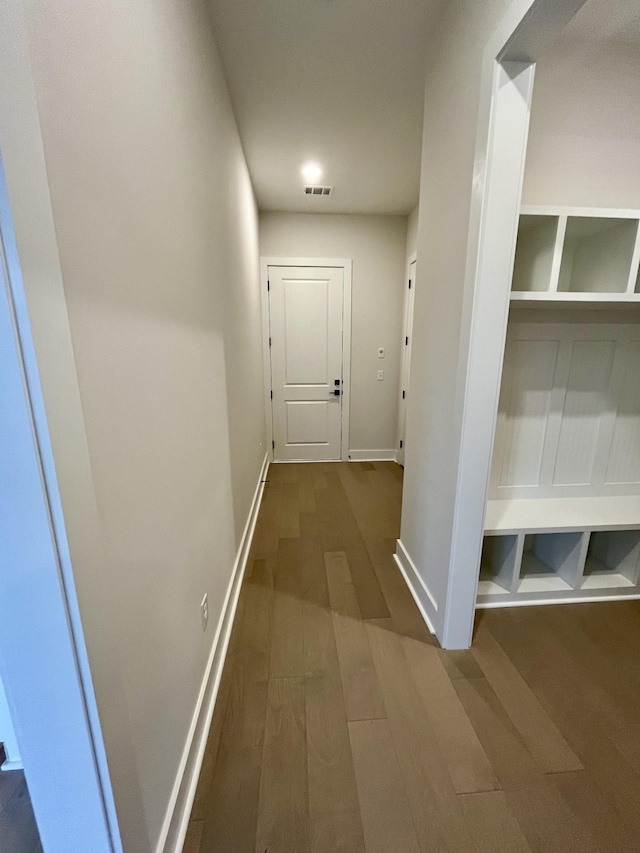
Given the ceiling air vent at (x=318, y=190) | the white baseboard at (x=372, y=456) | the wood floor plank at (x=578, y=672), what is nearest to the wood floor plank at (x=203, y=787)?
the wood floor plank at (x=578, y=672)

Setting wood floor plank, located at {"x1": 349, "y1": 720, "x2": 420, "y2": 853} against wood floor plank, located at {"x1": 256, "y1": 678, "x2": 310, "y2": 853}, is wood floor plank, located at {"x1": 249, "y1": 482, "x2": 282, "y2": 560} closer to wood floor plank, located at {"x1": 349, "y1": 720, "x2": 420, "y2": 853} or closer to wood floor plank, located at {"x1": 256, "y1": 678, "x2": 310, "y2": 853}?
wood floor plank, located at {"x1": 256, "y1": 678, "x2": 310, "y2": 853}

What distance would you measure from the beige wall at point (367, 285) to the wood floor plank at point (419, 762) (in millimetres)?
2808

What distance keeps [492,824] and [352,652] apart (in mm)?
701

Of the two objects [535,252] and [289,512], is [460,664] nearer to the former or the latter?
[289,512]

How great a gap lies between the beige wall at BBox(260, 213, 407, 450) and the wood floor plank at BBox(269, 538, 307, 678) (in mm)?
2077

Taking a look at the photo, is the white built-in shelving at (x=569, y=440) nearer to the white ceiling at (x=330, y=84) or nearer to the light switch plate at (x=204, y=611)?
the white ceiling at (x=330, y=84)

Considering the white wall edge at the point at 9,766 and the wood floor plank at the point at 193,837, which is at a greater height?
the white wall edge at the point at 9,766

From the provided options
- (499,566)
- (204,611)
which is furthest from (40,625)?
(499,566)

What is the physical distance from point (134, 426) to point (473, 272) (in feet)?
4.08

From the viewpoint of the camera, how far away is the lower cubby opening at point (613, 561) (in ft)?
6.39

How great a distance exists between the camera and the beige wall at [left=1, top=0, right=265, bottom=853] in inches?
21.1

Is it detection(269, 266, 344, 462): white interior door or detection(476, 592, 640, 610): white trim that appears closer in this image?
detection(476, 592, 640, 610): white trim

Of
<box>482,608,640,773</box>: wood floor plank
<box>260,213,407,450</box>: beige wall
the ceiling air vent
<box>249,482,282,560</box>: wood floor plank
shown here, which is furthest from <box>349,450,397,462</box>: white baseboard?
the ceiling air vent

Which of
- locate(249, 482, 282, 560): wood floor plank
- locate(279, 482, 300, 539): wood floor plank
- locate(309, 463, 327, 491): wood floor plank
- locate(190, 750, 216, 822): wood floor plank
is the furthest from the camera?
locate(309, 463, 327, 491): wood floor plank
